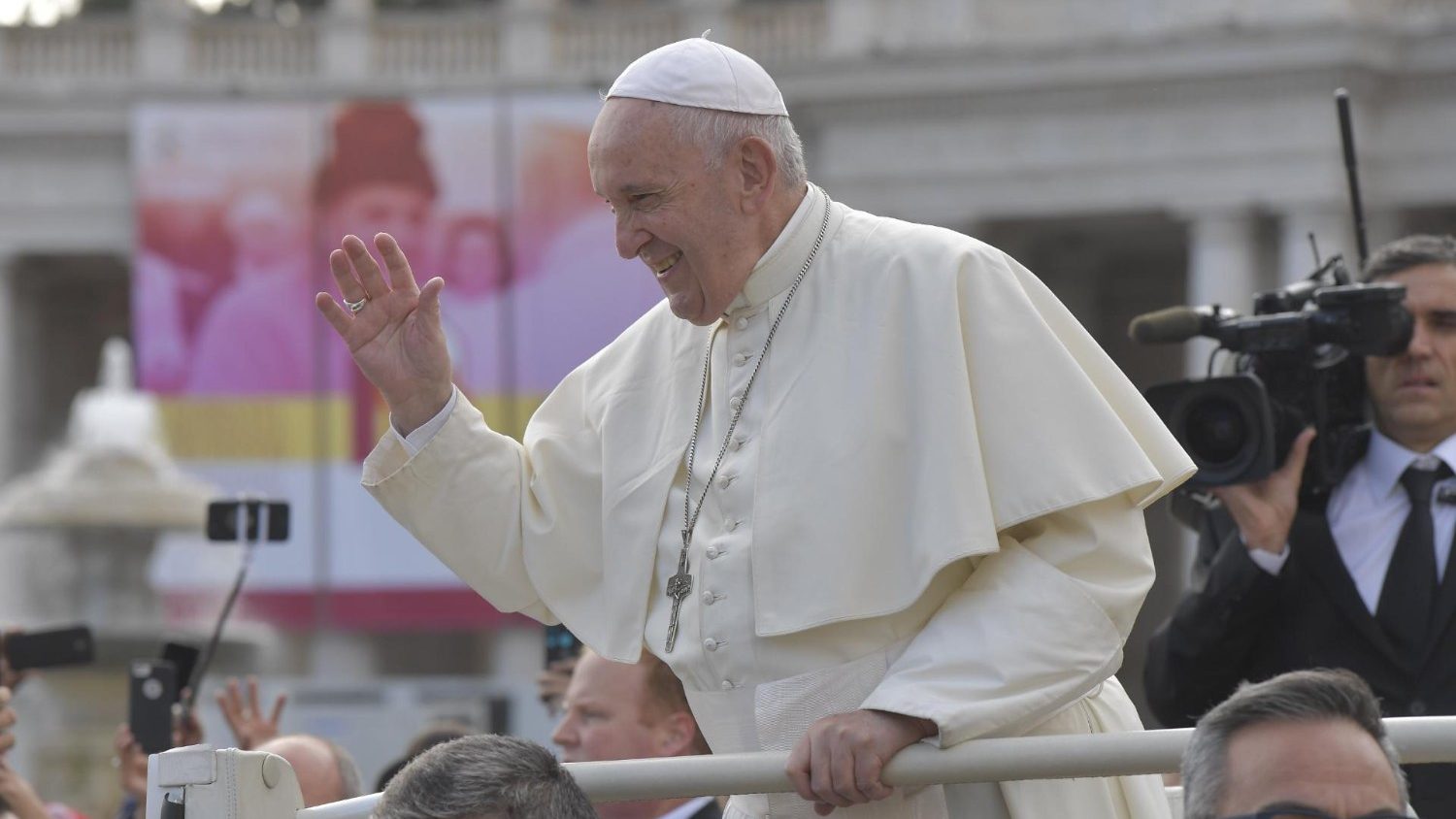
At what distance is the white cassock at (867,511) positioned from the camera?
3607 mm

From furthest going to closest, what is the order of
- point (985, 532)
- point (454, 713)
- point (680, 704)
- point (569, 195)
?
point (569, 195) → point (454, 713) → point (680, 704) → point (985, 532)

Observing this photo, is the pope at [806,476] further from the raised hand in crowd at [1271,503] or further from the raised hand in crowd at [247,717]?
the raised hand in crowd at [247,717]

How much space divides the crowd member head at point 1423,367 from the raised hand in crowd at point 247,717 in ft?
10.2

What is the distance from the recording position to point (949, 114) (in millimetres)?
29047

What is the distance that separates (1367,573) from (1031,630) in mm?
Answer: 1663

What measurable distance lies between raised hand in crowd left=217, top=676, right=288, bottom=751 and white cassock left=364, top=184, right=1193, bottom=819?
2753 millimetres

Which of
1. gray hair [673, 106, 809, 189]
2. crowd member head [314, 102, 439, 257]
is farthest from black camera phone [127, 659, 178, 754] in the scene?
crowd member head [314, 102, 439, 257]

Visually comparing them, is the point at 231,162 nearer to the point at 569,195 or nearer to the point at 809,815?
the point at 569,195

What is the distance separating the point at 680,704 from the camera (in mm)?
5477

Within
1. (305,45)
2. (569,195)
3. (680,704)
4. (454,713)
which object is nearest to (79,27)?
(305,45)

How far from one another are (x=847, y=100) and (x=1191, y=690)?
24.9 m

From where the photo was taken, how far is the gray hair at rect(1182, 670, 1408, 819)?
121 inches

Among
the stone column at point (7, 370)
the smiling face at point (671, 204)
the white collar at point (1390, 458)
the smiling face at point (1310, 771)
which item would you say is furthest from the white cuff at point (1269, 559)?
the stone column at point (7, 370)

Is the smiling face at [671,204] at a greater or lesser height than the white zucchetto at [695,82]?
lesser
